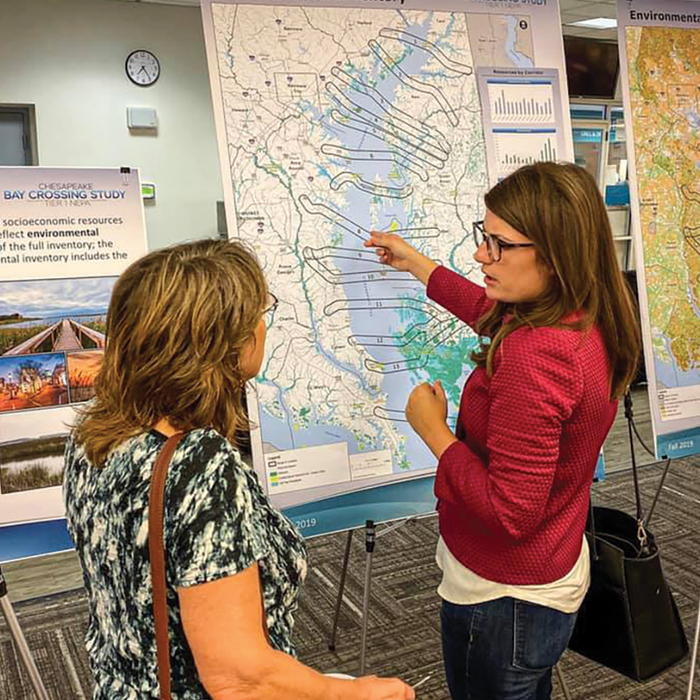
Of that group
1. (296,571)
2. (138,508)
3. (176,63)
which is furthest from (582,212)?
(176,63)

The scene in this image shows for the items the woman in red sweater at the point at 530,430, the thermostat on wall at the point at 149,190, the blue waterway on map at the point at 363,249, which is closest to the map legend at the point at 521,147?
the blue waterway on map at the point at 363,249

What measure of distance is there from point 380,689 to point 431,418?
509 mm

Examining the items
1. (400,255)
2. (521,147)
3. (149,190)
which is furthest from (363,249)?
(149,190)

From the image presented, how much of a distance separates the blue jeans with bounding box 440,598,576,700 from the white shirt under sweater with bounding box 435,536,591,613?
1cm

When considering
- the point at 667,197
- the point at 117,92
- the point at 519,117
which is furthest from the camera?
the point at 117,92

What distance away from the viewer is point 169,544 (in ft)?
2.86

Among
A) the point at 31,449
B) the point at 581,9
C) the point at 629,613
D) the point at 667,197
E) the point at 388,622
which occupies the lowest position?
the point at 388,622

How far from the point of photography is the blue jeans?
52.1 inches

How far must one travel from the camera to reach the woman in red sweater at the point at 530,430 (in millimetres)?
1205

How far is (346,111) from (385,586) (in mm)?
1939

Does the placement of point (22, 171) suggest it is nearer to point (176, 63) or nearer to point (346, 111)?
point (346, 111)

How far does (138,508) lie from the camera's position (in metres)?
0.88

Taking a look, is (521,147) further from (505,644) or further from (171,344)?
(171,344)

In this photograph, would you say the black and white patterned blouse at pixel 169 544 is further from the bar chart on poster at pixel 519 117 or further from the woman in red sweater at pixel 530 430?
the bar chart on poster at pixel 519 117
